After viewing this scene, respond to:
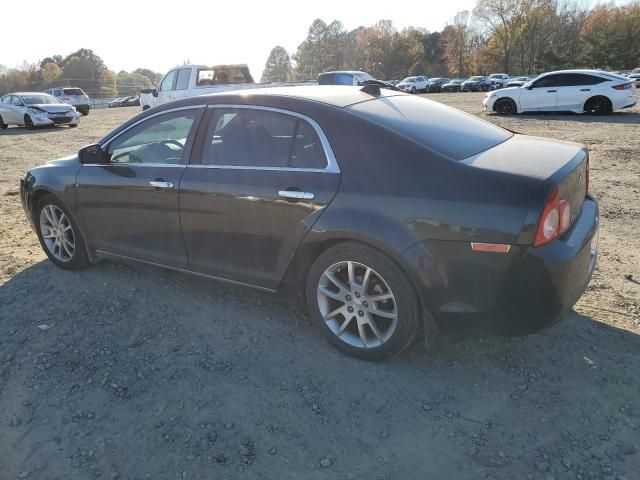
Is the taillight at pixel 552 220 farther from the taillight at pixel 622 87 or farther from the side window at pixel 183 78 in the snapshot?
the taillight at pixel 622 87

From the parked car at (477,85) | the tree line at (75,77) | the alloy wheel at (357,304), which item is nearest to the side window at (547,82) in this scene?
the alloy wheel at (357,304)

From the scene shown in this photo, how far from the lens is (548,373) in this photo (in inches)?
120

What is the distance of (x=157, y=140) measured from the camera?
424 centimetres

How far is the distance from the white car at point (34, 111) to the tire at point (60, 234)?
17.3 meters

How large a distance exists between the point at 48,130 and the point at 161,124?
1836cm

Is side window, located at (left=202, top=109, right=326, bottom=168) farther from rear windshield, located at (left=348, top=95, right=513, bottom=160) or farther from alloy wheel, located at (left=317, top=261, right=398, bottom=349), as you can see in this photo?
alloy wheel, located at (left=317, top=261, right=398, bottom=349)

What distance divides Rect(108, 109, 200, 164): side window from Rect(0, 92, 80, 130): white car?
1810cm

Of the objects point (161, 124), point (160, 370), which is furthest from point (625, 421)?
point (161, 124)

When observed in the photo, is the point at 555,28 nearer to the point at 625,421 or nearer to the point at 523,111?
the point at 523,111

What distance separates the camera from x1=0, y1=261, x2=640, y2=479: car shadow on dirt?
2.50 metres

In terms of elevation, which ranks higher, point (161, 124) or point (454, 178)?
point (161, 124)

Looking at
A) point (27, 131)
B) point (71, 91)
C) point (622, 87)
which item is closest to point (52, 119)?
point (27, 131)

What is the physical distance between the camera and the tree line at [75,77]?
2242 inches

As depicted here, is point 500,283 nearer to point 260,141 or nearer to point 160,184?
point 260,141
